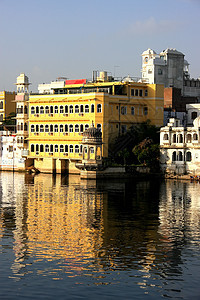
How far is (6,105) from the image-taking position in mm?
109938

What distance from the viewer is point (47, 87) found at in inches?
3851

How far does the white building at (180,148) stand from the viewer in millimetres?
73812

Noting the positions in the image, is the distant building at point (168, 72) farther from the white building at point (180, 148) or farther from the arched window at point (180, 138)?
the arched window at point (180, 138)

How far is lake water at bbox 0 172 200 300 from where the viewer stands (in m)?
27.0

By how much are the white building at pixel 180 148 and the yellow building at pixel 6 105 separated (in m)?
41.0

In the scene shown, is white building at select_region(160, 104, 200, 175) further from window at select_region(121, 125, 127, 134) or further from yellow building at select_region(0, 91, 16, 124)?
yellow building at select_region(0, 91, 16, 124)

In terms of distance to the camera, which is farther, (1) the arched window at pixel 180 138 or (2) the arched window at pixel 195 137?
(1) the arched window at pixel 180 138

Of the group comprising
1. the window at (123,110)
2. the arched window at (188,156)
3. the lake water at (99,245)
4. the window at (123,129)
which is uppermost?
the window at (123,110)

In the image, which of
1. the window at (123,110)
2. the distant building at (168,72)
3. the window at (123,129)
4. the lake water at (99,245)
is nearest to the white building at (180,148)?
the window at (123,129)

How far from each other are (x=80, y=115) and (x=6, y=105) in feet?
110

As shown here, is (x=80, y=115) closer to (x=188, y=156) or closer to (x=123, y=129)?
(x=123, y=129)

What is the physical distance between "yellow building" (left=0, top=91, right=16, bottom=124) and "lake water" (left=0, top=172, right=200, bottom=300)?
170 ft

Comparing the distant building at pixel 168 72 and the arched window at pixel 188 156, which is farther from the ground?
the distant building at pixel 168 72

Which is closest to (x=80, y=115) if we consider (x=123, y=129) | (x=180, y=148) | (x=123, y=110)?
(x=123, y=110)
